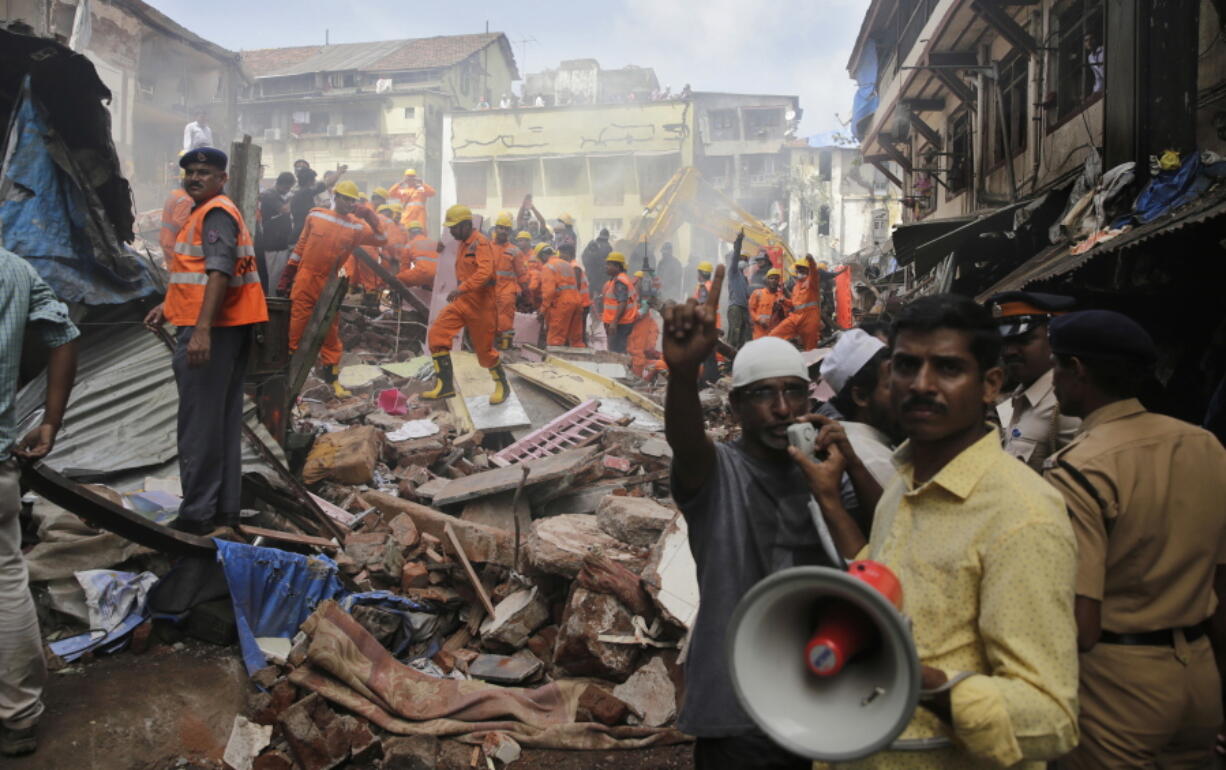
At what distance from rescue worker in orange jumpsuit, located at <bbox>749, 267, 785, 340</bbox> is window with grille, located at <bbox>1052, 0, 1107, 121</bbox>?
168 inches

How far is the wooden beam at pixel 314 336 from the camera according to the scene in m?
6.36

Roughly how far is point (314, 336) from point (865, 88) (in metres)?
20.6

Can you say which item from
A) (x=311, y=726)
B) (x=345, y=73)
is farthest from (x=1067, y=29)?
(x=345, y=73)

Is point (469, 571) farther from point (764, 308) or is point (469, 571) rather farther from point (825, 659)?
point (764, 308)

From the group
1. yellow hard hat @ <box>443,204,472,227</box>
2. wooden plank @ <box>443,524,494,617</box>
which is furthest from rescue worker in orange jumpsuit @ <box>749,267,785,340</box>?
wooden plank @ <box>443,524,494,617</box>

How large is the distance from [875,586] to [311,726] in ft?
9.69

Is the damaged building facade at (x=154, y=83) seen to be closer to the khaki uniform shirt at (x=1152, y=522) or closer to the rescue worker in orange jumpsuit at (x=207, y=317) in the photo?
the rescue worker in orange jumpsuit at (x=207, y=317)

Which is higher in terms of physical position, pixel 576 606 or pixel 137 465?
pixel 137 465

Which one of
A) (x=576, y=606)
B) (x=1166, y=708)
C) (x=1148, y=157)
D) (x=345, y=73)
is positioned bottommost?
(x=576, y=606)

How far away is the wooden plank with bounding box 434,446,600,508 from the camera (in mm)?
5789

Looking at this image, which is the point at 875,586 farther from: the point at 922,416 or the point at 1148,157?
the point at 1148,157

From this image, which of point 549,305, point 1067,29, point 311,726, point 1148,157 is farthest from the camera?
point 549,305

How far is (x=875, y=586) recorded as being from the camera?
1207 millimetres

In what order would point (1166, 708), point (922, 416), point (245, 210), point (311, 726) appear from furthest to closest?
point (245, 210)
point (311, 726)
point (1166, 708)
point (922, 416)
